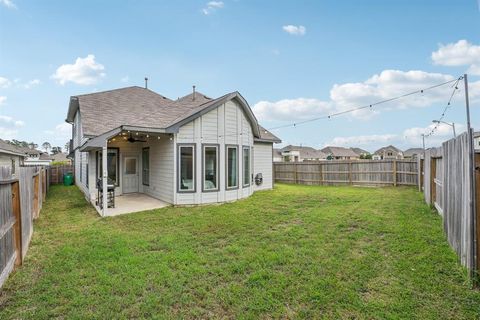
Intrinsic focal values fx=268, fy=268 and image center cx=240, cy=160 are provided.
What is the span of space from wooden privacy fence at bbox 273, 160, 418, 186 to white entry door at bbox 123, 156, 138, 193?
10518mm

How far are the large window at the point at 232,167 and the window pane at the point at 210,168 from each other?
25.0 inches

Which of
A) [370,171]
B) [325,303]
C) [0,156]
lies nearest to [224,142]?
[325,303]

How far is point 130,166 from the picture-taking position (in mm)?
12609

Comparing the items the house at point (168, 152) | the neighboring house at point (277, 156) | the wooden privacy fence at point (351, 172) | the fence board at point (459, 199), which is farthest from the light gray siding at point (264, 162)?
the neighboring house at point (277, 156)

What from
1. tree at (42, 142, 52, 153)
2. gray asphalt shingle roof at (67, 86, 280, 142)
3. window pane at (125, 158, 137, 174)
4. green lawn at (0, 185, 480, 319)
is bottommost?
green lawn at (0, 185, 480, 319)

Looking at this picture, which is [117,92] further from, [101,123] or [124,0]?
[124,0]

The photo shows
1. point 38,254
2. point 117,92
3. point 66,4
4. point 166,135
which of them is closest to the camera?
point 38,254

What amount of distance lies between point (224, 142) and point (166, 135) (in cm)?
224

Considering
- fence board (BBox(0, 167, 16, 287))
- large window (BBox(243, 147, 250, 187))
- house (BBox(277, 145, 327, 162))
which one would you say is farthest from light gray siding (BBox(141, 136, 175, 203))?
house (BBox(277, 145, 327, 162))

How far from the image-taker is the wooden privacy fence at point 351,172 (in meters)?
14.6

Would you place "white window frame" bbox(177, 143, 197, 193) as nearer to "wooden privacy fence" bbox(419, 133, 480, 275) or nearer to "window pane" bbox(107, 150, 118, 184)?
"window pane" bbox(107, 150, 118, 184)

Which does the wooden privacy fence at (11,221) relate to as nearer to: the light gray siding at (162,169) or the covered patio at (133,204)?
the covered patio at (133,204)

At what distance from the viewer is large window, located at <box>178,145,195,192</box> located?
32.1ft

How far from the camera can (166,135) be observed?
1001 centimetres
